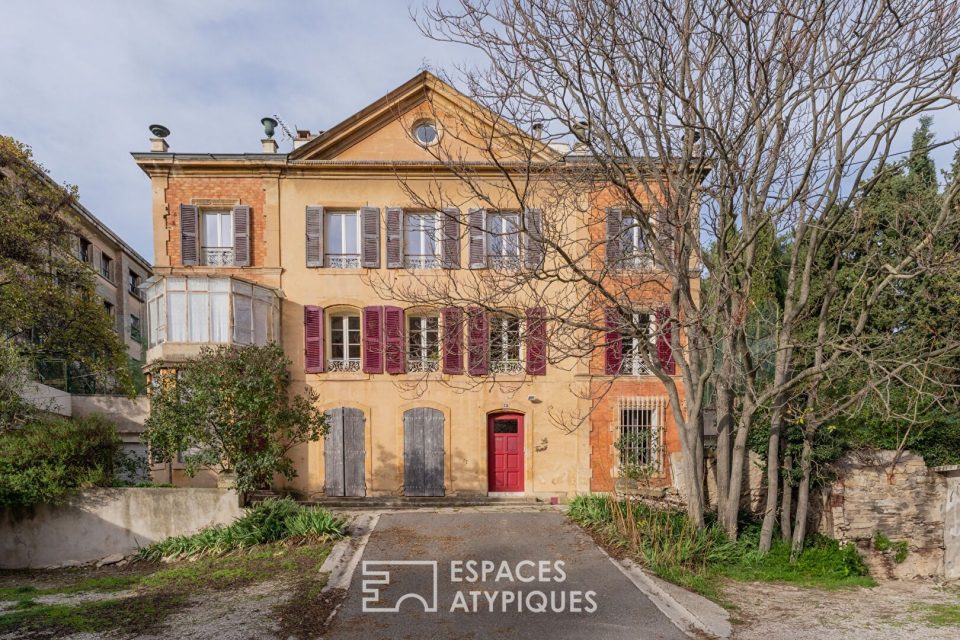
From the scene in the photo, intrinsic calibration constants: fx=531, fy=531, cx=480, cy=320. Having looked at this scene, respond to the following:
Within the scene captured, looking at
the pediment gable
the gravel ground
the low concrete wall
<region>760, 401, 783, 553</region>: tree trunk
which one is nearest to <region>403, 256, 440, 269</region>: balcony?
the pediment gable

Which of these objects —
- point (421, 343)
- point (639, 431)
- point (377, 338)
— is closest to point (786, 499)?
point (639, 431)

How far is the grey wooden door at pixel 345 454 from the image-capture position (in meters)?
13.3

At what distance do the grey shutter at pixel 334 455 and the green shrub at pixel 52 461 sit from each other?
4464 millimetres

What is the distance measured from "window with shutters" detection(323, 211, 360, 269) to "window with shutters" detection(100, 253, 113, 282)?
1805 centimetres

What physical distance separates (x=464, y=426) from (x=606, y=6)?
382 inches

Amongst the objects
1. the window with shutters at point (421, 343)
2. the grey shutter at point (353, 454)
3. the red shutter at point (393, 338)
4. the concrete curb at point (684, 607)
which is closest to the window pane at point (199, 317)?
the grey shutter at point (353, 454)

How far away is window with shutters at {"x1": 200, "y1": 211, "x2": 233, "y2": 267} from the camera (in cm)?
1377

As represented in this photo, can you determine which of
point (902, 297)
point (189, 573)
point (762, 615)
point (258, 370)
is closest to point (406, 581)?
point (189, 573)

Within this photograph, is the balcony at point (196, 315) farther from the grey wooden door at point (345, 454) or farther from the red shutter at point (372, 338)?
the grey wooden door at point (345, 454)

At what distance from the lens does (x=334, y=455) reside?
13.3 meters

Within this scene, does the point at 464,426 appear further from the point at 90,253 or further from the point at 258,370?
the point at 90,253

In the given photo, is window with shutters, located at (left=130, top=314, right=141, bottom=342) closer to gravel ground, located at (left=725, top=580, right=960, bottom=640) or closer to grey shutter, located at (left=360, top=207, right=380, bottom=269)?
grey shutter, located at (left=360, top=207, right=380, bottom=269)

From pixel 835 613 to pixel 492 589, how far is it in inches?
173

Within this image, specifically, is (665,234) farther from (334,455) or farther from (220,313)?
(220,313)
